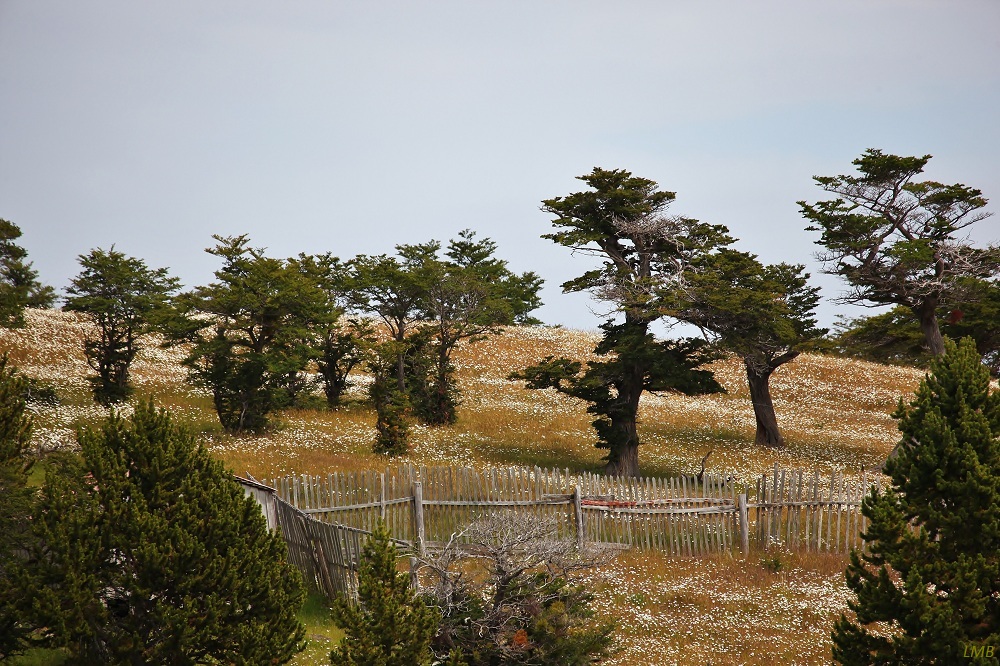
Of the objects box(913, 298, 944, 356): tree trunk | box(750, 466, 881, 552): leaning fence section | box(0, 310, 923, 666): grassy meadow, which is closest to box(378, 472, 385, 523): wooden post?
box(0, 310, 923, 666): grassy meadow

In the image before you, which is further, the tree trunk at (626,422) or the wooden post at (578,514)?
the tree trunk at (626,422)

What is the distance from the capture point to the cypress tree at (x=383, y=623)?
959 cm

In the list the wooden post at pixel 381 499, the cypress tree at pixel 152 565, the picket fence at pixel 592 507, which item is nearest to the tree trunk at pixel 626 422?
the picket fence at pixel 592 507

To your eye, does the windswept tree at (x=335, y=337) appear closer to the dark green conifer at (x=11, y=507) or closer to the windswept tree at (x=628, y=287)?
the windswept tree at (x=628, y=287)

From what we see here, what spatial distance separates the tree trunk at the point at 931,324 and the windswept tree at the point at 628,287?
10607 millimetres

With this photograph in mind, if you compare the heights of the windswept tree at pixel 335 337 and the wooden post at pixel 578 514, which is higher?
the windswept tree at pixel 335 337

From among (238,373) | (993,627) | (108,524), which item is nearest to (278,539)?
(108,524)

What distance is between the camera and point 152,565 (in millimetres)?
10539

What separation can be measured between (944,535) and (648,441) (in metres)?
24.9

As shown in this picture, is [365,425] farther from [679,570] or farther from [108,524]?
[108,524]

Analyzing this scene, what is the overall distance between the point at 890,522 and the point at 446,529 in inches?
442

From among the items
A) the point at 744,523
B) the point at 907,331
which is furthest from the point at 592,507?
the point at 907,331

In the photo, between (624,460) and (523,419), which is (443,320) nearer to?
(523,419)

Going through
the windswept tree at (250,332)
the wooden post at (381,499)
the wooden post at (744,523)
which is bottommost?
the wooden post at (744,523)
